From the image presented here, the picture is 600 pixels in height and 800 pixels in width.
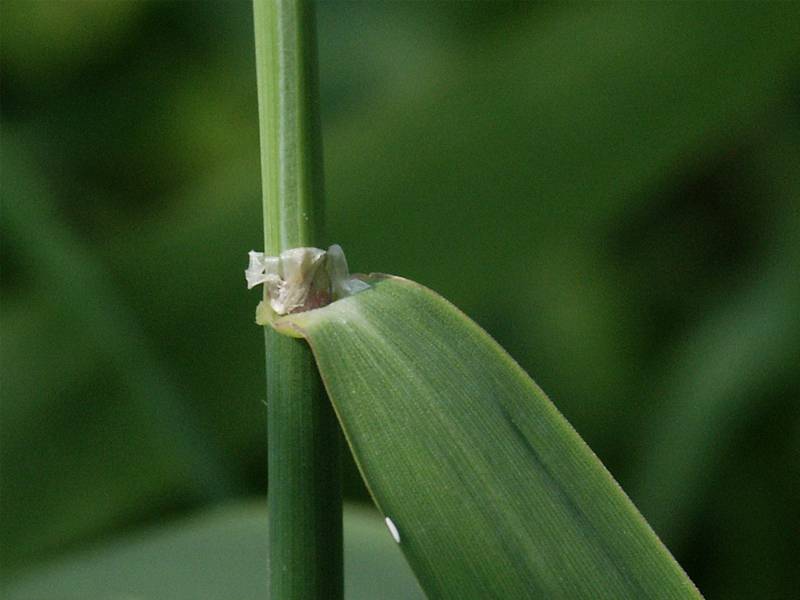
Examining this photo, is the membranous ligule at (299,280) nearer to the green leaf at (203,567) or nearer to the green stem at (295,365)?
the green stem at (295,365)

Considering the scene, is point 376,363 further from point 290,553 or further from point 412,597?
point 412,597

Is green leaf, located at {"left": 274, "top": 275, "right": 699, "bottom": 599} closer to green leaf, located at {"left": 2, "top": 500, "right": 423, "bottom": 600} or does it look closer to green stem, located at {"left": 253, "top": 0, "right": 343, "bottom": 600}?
green stem, located at {"left": 253, "top": 0, "right": 343, "bottom": 600}

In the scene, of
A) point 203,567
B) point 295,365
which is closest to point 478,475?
point 295,365

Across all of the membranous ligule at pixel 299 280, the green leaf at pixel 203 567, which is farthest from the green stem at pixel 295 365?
the green leaf at pixel 203 567

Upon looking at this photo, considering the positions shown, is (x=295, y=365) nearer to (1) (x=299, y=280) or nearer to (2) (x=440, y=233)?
(1) (x=299, y=280)

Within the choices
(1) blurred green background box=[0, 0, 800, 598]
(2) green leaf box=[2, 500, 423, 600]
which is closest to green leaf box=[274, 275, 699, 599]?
(2) green leaf box=[2, 500, 423, 600]

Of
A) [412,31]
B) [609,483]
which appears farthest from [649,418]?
[609,483]
